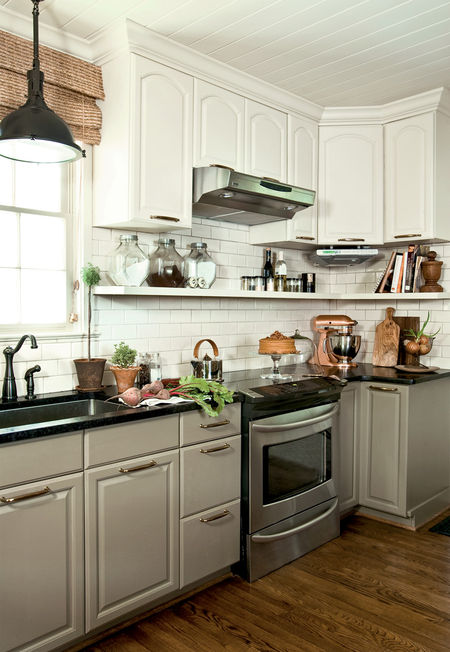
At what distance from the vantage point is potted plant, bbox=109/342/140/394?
281 cm

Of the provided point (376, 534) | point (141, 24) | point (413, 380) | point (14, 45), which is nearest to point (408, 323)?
point (413, 380)

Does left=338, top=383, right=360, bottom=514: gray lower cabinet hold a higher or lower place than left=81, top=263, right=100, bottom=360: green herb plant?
lower

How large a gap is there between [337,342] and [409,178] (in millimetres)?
1211

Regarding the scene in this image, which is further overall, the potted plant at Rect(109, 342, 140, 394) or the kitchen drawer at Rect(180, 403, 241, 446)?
the potted plant at Rect(109, 342, 140, 394)

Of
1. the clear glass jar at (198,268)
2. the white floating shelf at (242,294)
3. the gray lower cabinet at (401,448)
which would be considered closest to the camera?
the white floating shelf at (242,294)

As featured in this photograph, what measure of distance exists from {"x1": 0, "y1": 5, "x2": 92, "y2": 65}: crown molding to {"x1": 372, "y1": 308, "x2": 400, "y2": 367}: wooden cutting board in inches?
100

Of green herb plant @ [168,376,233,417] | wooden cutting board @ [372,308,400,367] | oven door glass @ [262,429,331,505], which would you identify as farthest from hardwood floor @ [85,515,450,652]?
wooden cutting board @ [372,308,400,367]

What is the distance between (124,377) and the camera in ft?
9.21

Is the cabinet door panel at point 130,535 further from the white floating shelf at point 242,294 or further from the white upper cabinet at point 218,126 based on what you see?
the white upper cabinet at point 218,126

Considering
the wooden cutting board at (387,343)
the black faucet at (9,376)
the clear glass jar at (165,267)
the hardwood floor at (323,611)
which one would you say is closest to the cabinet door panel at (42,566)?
the hardwood floor at (323,611)

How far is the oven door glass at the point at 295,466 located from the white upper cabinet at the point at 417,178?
1520 mm

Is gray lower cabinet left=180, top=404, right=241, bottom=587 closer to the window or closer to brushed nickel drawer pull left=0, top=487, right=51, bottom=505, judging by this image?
brushed nickel drawer pull left=0, top=487, right=51, bottom=505

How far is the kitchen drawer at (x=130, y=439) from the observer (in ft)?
7.23

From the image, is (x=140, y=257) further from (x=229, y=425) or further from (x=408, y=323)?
(x=408, y=323)
